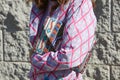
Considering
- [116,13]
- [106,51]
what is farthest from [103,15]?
[106,51]

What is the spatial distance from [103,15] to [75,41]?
1.35 meters

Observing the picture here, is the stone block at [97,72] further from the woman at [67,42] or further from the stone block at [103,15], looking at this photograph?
the woman at [67,42]

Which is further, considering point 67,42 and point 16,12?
point 16,12

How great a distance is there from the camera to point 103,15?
10.8ft

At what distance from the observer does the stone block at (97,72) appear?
337 cm

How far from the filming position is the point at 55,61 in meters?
2.05

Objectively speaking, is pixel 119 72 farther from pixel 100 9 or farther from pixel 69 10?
pixel 69 10

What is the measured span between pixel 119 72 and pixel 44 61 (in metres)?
1.44

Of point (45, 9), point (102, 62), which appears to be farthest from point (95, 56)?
point (45, 9)

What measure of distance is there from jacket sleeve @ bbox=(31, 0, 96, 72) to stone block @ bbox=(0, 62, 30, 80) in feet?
4.81

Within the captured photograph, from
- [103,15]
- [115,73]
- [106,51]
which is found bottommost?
[115,73]

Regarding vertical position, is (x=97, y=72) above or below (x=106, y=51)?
below

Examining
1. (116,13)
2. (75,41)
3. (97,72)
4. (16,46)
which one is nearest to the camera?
(75,41)

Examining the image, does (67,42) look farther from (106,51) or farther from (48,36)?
(106,51)
